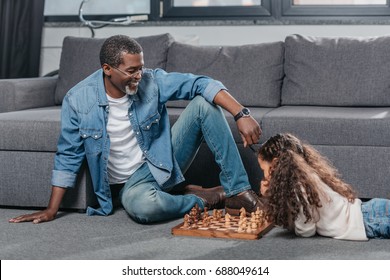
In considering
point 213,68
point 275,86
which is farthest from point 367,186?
point 213,68

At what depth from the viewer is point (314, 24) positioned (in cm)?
427

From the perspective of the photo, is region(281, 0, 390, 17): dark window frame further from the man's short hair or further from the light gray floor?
the light gray floor

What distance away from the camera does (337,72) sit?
363 centimetres

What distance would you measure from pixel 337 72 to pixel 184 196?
111 cm

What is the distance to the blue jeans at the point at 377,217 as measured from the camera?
254 cm

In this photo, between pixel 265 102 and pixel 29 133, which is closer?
pixel 29 133

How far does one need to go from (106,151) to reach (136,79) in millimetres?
326

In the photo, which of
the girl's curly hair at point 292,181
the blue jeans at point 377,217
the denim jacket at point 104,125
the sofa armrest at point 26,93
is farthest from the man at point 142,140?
the sofa armrest at point 26,93

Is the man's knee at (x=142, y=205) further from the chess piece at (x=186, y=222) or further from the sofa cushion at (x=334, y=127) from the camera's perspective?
the sofa cushion at (x=334, y=127)

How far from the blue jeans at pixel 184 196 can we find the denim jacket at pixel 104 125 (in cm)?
5

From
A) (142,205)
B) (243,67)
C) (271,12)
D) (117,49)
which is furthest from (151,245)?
(271,12)

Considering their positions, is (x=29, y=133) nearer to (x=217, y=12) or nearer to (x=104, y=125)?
(x=104, y=125)

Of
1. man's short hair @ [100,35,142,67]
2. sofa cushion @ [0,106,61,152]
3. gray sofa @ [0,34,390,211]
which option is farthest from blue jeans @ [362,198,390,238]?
sofa cushion @ [0,106,61,152]

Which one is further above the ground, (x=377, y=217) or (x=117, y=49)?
(x=117, y=49)
